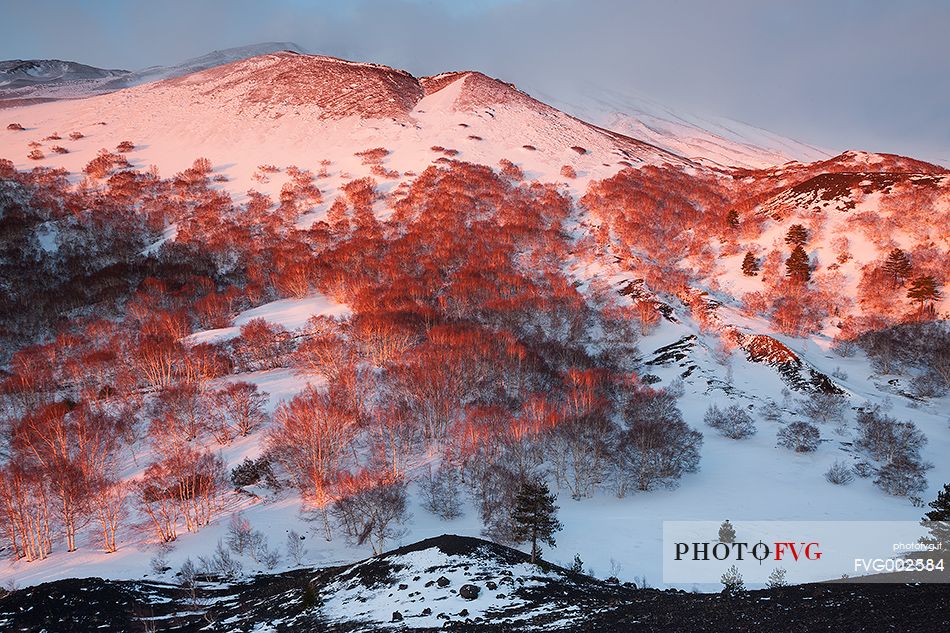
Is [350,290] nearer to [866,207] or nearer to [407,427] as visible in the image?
[407,427]

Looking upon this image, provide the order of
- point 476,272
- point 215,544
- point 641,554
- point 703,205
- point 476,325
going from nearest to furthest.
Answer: point 641,554
point 215,544
point 476,325
point 476,272
point 703,205

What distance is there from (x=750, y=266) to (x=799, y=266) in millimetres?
5231

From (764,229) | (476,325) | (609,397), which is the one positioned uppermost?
(764,229)

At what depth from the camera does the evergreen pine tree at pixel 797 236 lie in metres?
56.9

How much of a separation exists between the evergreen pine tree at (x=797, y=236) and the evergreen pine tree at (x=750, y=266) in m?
5.01

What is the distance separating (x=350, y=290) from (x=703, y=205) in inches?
2611

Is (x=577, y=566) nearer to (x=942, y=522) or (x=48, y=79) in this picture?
(x=942, y=522)

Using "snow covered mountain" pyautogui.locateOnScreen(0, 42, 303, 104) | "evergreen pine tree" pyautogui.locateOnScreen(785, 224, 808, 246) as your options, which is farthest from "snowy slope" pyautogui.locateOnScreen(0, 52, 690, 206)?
"evergreen pine tree" pyautogui.locateOnScreen(785, 224, 808, 246)

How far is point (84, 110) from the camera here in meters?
110

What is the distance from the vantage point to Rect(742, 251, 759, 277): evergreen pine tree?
184 ft

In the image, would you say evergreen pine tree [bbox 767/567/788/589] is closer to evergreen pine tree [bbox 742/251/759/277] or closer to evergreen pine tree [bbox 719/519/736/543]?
evergreen pine tree [bbox 719/519/736/543]

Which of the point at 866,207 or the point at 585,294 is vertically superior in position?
the point at 866,207

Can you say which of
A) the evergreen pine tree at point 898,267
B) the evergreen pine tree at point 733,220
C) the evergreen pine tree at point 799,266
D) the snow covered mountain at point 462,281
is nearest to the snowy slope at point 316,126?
the snow covered mountain at point 462,281

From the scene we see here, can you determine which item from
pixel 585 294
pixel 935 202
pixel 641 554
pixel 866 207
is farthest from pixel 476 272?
pixel 935 202
